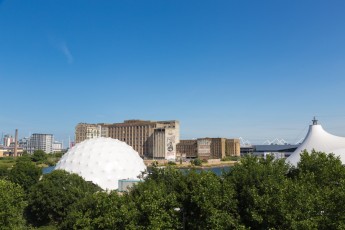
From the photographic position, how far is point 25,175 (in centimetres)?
4488

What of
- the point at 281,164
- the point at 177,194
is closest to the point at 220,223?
the point at 177,194

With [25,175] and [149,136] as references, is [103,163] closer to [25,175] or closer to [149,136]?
[25,175]

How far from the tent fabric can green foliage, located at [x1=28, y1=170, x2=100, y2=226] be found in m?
29.2

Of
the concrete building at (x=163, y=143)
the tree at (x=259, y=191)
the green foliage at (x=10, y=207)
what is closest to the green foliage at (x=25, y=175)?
the green foliage at (x=10, y=207)

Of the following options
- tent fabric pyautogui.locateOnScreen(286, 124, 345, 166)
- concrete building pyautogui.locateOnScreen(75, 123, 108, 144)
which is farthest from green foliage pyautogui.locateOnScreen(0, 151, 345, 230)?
concrete building pyautogui.locateOnScreen(75, 123, 108, 144)

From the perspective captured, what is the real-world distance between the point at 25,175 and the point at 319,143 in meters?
42.3

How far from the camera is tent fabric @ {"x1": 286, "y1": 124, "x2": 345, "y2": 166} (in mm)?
45541

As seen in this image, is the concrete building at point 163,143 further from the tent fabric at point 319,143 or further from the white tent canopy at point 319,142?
the tent fabric at point 319,143

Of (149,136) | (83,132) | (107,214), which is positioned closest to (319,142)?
(107,214)

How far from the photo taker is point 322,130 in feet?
164

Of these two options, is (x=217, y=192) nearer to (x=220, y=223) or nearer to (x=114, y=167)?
(x=220, y=223)

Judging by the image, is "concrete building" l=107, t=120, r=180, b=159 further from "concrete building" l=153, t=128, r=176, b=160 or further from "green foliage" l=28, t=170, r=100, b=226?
"green foliage" l=28, t=170, r=100, b=226

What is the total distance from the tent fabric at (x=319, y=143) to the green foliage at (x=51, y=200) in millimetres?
29151

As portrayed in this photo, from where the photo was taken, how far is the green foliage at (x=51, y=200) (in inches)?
1220
